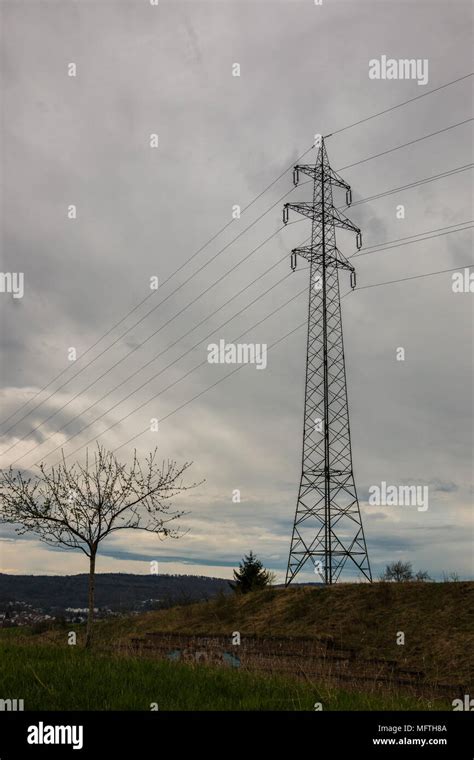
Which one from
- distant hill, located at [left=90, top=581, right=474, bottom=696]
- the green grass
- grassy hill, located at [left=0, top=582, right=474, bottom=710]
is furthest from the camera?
distant hill, located at [left=90, top=581, right=474, bottom=696]

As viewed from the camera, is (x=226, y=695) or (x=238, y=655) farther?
(x=238, y=655)

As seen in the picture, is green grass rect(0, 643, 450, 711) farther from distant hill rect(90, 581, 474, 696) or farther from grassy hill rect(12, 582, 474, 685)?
distant hill rect(90, 581, 474, 696)

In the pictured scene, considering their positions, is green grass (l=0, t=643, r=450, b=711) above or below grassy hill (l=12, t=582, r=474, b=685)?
above

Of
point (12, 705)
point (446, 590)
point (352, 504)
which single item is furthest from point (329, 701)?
point (352, 504)

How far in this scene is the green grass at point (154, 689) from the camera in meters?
10.1

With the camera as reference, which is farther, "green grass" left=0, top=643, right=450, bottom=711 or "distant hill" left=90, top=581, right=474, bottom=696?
"distant hill" left=90, top=581, right=474, bottom=696

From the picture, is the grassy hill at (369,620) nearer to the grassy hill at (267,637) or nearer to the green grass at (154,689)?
the grassy hill at (267,637)

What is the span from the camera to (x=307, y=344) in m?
37.3

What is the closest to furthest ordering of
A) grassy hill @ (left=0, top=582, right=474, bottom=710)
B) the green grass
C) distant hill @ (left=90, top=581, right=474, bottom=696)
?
the green grass → grassy hill @ (left=0, top=582, right=474, bottom=710) → distant hill @ (left=90, top=581, right=474, bottom=696)

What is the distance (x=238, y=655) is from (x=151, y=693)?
16.0m

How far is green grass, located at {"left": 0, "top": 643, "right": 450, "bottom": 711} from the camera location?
33.0 feet

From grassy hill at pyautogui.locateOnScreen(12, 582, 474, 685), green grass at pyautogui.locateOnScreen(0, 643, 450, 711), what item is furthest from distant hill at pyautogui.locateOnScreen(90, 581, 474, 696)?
green grass at pyautogui.locateOnScreen(0, 643, 450, 711)

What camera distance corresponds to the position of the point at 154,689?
10945 mm
